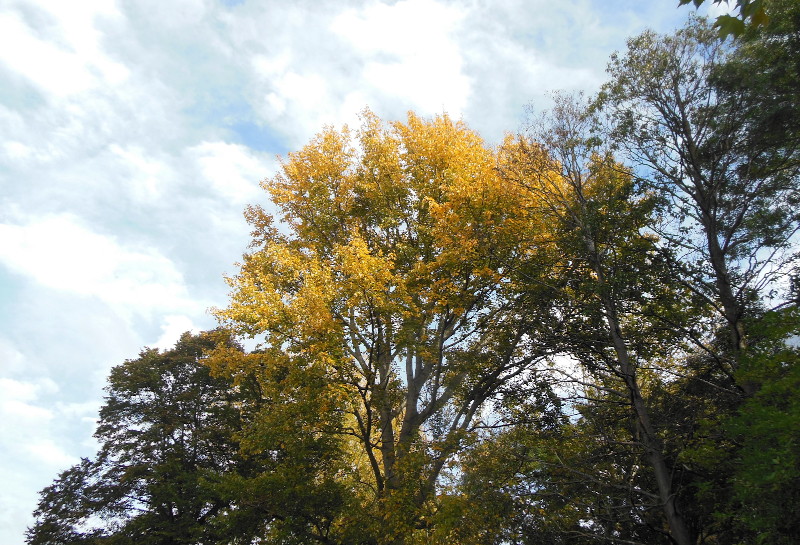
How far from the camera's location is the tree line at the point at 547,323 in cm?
955

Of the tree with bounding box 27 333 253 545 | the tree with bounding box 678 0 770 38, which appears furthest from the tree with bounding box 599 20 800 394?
the tree with bounding box 27 333 253 545

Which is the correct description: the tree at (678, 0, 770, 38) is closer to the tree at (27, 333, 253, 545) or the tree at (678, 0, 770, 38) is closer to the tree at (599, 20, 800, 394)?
the tree at (599, 20, 800, 394)

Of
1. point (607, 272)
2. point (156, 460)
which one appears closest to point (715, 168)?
point (607, 272)

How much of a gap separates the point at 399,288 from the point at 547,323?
382cm

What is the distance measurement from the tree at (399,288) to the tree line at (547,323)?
0.07 m

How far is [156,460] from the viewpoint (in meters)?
22.1

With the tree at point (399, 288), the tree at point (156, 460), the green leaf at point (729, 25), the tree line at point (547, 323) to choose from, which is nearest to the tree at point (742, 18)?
the green leaf at point (729, 25)

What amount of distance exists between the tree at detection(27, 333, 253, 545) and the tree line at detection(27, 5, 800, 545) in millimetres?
5142

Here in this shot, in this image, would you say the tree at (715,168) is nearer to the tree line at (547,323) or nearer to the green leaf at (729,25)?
the tree line at (547,323)

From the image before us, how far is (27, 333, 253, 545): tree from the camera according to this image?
2014cm

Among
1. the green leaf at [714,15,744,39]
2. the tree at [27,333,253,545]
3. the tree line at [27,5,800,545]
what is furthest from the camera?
the tree at [27,333,253,545]

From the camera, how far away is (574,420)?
13.5 metres

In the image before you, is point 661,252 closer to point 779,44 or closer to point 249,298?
point 779,44

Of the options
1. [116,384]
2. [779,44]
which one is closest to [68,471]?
[116,384]
